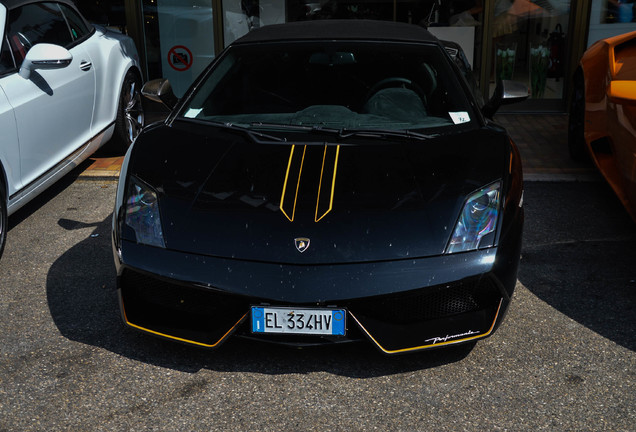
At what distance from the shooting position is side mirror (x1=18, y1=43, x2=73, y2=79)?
15.1 ft

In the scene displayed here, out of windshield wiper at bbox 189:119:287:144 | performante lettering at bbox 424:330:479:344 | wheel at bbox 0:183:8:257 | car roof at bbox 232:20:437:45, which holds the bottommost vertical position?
wheel at bbox 0:183:8:257

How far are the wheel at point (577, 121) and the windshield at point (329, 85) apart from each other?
2267 mm

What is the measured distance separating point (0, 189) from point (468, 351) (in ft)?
9.09

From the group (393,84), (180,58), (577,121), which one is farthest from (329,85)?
(180,58)

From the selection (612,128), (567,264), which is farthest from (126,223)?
(612,128)

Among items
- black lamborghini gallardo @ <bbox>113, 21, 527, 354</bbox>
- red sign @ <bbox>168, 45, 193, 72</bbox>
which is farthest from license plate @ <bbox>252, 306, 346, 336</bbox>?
red sign @ <bbox>168, 45, 193, 72</bbox>

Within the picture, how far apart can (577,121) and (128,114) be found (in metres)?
3.84

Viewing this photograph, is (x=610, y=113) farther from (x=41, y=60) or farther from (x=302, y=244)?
(x=41, y=60)

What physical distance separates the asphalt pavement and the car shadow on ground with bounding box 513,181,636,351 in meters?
0.01

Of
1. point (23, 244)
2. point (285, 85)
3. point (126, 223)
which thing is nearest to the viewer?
point (126, 223)

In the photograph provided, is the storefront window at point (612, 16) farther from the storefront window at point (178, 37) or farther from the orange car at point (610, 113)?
the storefront window at point (178, 37)

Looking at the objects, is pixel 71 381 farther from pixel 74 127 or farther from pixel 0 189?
Answer: pixel 74 127

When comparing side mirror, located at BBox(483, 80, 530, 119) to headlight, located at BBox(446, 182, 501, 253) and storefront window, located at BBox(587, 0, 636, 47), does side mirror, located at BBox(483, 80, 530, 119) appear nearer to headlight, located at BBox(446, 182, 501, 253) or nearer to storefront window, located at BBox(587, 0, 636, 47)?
headlight, located at BBox(446, 182, 501, 253)

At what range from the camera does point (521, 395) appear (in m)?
2.89
